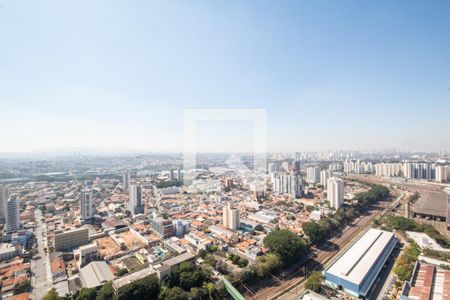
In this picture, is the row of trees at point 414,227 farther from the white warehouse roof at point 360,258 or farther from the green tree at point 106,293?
the green tree at point 106,293

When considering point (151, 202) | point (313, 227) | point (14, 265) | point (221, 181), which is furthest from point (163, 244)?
point (221, 181)

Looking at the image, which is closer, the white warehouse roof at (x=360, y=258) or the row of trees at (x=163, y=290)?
the row of trees at (x=163, y=290)

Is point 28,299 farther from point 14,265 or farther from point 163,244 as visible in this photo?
point 163,244

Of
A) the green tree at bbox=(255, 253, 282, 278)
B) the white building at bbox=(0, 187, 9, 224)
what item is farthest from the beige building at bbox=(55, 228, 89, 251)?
the green tree at bbox=(255, 253, 282, 278)

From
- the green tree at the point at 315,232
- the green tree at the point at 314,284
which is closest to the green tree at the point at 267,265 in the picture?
the green tree at the point at 314,284

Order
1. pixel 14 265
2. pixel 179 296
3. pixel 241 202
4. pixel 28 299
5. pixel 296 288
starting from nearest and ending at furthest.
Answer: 1. pixel 179 296
2. pixel 28 299
3. pixel 296 288
4. pixel 14 265
5. pixel 241 202

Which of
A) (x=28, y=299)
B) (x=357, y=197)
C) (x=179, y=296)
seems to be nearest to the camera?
(x=179, y=296)
